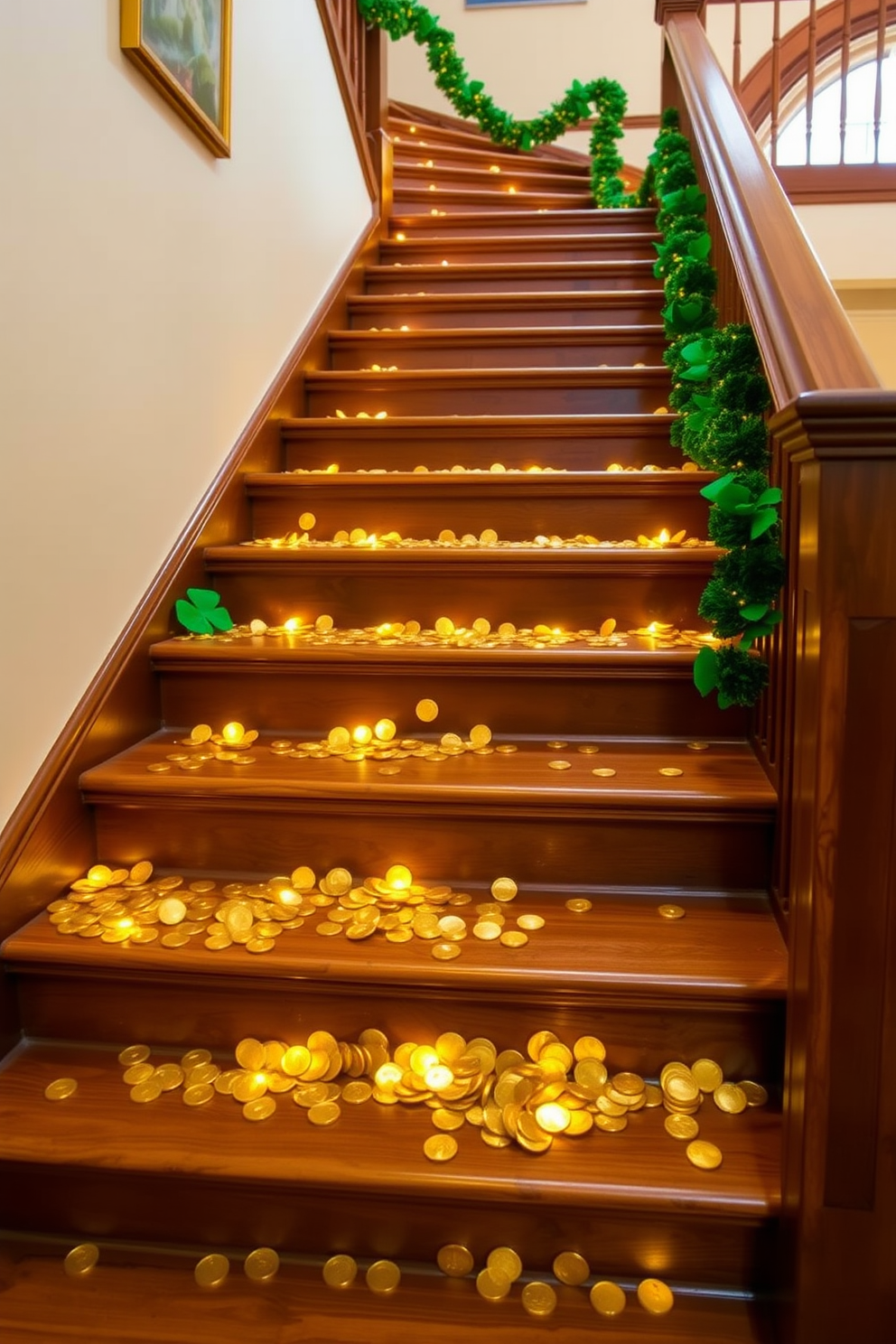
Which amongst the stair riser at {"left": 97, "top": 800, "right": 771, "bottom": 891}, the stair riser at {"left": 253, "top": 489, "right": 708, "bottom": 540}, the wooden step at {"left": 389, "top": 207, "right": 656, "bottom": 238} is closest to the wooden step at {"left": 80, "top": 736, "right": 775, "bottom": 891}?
the stair riser at {"left": 97, "top": 800, "right": 771, "bottom": 891}

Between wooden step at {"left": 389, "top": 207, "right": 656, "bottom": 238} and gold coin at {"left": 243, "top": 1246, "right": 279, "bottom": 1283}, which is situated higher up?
wooden step at {"left": 389, "top": 207, "right": 656, "bottom": 238}

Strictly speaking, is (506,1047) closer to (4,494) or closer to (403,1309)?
(403,1309)

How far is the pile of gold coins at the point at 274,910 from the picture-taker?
125cm

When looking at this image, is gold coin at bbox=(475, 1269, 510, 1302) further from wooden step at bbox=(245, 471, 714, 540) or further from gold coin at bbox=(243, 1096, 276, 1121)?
wooden step at bbox=(245, 471, 714, 540)

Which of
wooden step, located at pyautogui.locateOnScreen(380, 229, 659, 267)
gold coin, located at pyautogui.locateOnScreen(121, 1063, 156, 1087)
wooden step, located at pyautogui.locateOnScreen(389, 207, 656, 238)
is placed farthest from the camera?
wooden step, located at pyautogui.locateOnScreen(389, 207, 656, 238)

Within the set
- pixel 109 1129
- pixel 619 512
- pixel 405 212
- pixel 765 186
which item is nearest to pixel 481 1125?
pixel 109 1129

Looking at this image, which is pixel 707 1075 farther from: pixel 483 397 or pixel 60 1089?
pixel 483 397

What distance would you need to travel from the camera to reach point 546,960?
117 centimetres

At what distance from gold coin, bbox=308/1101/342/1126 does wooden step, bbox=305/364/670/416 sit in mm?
1872

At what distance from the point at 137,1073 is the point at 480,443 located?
5.47 feet

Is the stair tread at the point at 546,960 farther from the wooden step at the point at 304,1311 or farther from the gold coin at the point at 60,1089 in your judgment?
the wooden step at the point at 304,1311

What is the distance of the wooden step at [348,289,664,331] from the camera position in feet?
9.05

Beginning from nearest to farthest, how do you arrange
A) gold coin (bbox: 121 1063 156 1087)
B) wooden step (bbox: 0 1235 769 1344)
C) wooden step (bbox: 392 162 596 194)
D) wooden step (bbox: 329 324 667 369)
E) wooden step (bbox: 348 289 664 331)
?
wooden step (bbox: 0 1235 769 1344)
gold coin (bbox: 121 1063 156 1087)
wooden step (bbox: 329 324 667 369)
wooden step (bbox: 348 289 664 331)
wooden step (bbox: 392 162 596 194)

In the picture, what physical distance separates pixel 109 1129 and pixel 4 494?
880 mm
